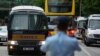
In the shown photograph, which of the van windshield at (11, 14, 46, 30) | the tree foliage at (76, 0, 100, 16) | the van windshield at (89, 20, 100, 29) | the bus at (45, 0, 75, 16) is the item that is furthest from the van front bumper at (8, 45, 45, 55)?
the tree foliage at (76, 0, 100, 16)

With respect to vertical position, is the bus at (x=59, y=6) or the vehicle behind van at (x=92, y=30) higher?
the bus at (x=59, y=6)

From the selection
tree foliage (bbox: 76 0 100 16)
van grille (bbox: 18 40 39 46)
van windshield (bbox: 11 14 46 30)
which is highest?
van windshield (bbox: 11 14 46 30)

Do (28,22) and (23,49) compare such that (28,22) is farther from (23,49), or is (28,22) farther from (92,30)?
(92,30)

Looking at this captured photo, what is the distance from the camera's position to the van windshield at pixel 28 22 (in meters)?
20.7

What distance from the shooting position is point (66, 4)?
32312mm

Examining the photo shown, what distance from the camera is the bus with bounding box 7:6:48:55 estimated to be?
2052cm

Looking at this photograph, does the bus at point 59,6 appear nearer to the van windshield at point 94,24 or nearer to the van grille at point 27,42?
the van windshield at point 94,24

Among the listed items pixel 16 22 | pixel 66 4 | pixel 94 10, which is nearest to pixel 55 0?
pixel 66 4

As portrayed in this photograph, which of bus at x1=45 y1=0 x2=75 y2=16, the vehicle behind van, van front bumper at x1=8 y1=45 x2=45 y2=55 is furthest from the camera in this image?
bus at x1=45 y1=0 x2=75 y2=16

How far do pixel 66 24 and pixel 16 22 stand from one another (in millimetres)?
14275

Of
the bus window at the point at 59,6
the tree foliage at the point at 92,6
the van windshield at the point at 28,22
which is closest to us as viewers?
the van windshield at the point at 28,22

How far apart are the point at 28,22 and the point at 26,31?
47 cm

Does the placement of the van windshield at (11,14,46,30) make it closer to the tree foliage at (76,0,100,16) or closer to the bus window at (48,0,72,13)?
the bus window at (48,0,72,13)

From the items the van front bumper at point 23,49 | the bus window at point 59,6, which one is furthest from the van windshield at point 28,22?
the bus window at point 59,6
